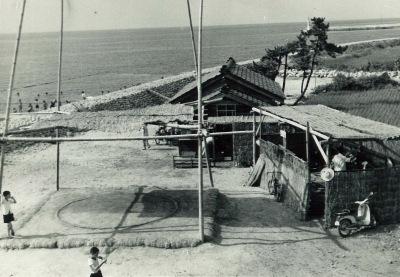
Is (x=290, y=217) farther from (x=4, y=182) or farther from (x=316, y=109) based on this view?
(x=4, y=182)

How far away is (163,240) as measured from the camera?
13.1 meters

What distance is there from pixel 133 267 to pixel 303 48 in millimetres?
32277

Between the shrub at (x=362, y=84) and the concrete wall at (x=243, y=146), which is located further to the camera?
the shrub at (x=362, y=84)

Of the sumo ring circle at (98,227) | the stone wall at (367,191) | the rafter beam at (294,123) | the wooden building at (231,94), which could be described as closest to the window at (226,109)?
the wooden building at (231,94)

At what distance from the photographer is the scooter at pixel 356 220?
13.5 m

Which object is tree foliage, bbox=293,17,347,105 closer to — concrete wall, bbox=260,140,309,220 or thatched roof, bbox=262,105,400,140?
thatched roof, bbox=262,105,400,140

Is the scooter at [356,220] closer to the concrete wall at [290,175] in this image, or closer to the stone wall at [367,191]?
the stone wall at [367,191]

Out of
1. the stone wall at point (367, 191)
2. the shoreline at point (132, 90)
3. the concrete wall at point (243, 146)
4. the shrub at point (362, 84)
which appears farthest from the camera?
the shoreline at point (132, 90)

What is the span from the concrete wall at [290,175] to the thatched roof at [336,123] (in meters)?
1.30

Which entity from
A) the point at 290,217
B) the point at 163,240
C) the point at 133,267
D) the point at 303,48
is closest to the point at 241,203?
the point at 290,217

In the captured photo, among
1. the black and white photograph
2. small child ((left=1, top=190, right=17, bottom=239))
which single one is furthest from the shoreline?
small child ((left=1, top=190, right=17, bottom=239))

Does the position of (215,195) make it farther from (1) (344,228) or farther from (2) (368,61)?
(2) (368,61)

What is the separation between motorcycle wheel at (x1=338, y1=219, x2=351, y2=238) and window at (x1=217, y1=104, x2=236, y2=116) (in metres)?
12.2

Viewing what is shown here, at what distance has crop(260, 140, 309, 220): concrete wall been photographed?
15.1 meters
